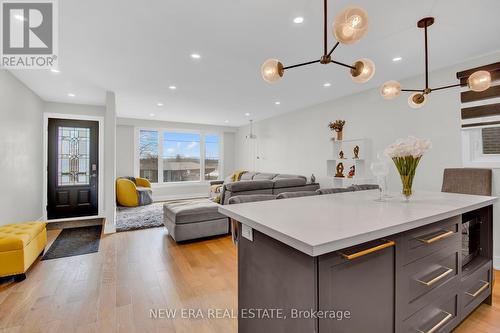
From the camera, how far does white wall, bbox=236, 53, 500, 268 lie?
3158 millimetres

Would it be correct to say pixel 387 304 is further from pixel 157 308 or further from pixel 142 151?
pixel 142 151

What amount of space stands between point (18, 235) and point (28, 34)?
2.18m

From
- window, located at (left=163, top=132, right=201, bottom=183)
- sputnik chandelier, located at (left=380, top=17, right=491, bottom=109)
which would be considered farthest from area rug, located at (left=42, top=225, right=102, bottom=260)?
sputnik chandelier, located at (left=380, top=17, right=491, bottom=109)

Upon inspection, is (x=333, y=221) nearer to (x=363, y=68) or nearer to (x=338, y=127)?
(x=363, y=68)

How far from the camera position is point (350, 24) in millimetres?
1302

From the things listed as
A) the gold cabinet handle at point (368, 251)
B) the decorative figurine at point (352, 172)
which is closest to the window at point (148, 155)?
the decorative figurine at point (352, 172)

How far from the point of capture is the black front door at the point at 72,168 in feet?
16.1

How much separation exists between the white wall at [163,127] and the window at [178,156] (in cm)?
23

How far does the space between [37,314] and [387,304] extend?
2.69 meters

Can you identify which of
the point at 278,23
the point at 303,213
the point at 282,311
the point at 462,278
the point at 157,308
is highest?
the point at 278,23

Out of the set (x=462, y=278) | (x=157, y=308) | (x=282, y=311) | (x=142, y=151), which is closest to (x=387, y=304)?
(x=282, y=311)

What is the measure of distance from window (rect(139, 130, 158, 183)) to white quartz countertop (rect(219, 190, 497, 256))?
6699 mm

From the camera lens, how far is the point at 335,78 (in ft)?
12.1

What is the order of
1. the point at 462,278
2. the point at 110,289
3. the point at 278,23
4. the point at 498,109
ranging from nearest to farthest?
the point at 462,278 < the point at 278,23 < the point at 110,289 < the point at 498,109
